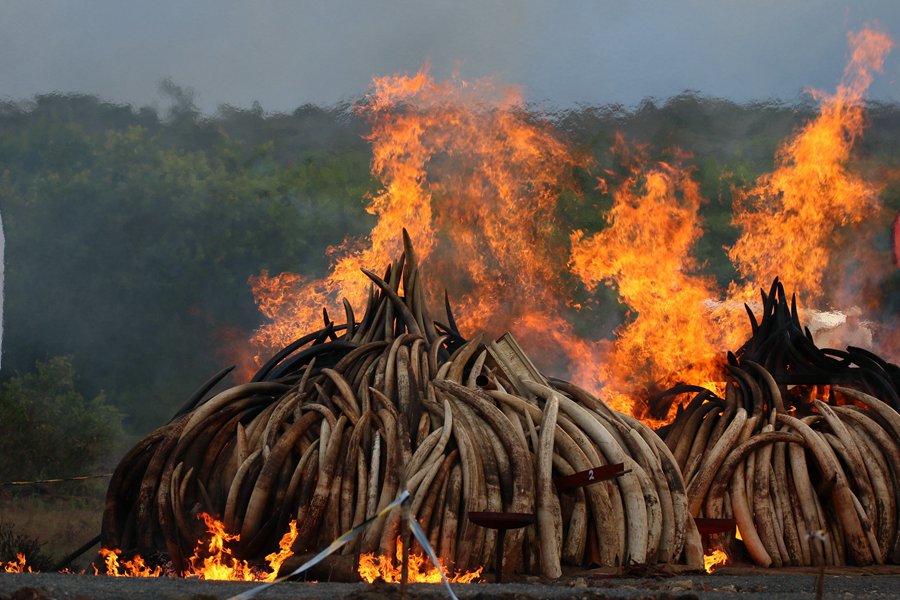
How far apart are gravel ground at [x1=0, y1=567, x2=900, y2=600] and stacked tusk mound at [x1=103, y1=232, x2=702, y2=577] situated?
0.90 m

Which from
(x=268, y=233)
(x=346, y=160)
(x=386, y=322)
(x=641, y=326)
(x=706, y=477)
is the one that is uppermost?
(x=346, y=160)

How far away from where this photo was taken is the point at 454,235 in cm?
4016

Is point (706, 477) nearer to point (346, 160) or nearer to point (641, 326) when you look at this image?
point (641, 326)

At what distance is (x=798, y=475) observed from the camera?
18.0 meters

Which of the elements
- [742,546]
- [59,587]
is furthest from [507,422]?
[59,587]

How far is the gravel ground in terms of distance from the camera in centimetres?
1028

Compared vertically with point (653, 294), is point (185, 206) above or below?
above

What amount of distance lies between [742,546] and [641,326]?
11744mm

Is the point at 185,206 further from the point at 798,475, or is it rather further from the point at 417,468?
the point at 417,468

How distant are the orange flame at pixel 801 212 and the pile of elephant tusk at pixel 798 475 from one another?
14596 mm

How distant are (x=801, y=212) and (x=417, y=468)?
82.2 ft

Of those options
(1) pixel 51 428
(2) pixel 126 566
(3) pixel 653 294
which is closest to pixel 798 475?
(2) pixel 126 566

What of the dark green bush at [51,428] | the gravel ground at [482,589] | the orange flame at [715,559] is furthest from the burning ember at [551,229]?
the gravel ground at [482,589]

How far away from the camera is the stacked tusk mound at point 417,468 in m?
14.5
